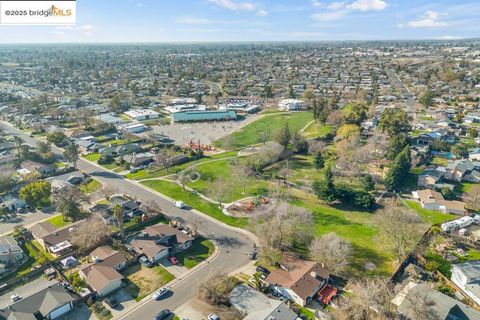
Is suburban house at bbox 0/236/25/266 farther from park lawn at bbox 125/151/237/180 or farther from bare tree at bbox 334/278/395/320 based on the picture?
bare tree at bbox 334/278/395/320

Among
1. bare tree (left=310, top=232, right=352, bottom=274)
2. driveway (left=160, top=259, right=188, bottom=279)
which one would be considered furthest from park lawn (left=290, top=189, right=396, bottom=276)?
driveway (left=160, top=259, right=188, bottom=279)

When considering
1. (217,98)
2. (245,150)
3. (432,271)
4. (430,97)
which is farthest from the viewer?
(217,98)

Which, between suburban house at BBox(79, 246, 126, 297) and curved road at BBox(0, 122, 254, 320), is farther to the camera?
suburban house at BBox(79, 246, 126, 297)

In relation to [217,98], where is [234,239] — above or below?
below

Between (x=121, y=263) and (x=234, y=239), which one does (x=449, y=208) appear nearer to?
(x=234, y=239)

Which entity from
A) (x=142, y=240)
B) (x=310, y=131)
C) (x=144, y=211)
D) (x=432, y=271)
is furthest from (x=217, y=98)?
(x=432, y=271)
